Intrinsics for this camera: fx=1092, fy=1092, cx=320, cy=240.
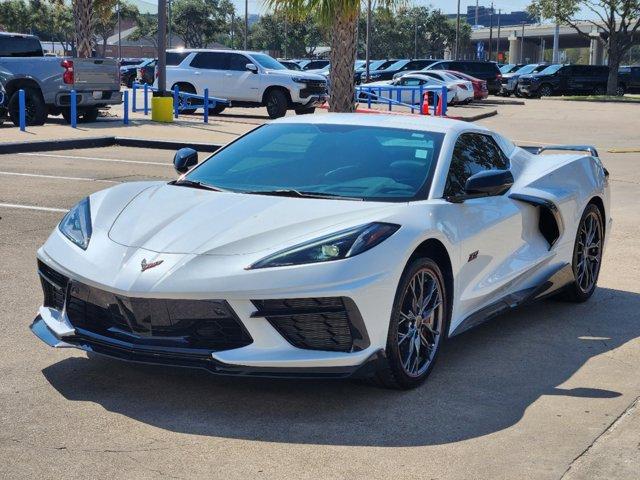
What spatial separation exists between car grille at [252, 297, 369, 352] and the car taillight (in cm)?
1770

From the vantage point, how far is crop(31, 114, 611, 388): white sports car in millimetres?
4961

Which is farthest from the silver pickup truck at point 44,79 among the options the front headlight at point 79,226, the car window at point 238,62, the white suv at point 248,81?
the front headlight at point 79,226

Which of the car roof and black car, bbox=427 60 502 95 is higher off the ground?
the car roof

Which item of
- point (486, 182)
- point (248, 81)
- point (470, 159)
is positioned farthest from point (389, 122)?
point (248, 81)

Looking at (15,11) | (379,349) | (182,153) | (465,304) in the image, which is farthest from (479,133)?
(15,11)

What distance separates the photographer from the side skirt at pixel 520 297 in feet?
20.0

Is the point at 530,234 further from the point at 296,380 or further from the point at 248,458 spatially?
the point at 248,458

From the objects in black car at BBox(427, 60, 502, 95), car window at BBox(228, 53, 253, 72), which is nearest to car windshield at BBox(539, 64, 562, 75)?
black car at BBox(427, 60, 502, 95)

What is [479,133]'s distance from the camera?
6969 millimetres

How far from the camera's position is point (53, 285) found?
18.1 ft

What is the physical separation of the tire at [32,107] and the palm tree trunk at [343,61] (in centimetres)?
600

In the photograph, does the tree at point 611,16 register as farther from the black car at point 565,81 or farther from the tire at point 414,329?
the tire at point 414,329

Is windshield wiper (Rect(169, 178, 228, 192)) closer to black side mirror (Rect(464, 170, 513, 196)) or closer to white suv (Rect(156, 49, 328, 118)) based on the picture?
black side mirror (Rect(464, 170, 513, 196))

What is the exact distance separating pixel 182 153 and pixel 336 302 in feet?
7.48
